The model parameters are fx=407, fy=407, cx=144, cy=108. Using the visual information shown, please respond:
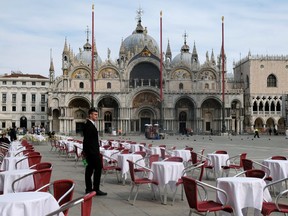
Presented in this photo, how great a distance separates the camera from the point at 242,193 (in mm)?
6520

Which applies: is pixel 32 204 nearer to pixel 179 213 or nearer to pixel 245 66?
pixel 179 213

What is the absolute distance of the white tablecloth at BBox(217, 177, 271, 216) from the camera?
6426 millimetres

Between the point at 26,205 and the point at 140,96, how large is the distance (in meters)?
56.7

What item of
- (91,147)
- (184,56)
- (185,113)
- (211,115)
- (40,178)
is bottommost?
(40,178)

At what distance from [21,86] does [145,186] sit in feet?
234

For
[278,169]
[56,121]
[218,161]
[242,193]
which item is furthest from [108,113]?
[242,193]

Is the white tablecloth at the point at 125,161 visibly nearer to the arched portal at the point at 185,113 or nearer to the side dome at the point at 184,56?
the arched portal at the point at 185,113

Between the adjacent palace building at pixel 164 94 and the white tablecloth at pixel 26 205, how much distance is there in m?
51.9

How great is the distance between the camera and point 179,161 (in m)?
9.77

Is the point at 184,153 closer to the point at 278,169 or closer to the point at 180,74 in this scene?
the point at 278,169

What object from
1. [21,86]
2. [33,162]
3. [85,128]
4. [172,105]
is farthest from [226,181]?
[21,86]

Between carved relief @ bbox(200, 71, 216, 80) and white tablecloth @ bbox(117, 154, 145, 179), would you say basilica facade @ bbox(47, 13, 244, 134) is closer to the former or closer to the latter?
carved relief @ bbox(200, 71, 216, 80)

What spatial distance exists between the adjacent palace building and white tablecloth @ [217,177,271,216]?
165 feet

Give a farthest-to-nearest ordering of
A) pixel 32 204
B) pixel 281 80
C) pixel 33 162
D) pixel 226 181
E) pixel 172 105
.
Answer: pixel 281 80
pixel 172 105
pixel 33 162
pixel 226 181
pixel 32 204
